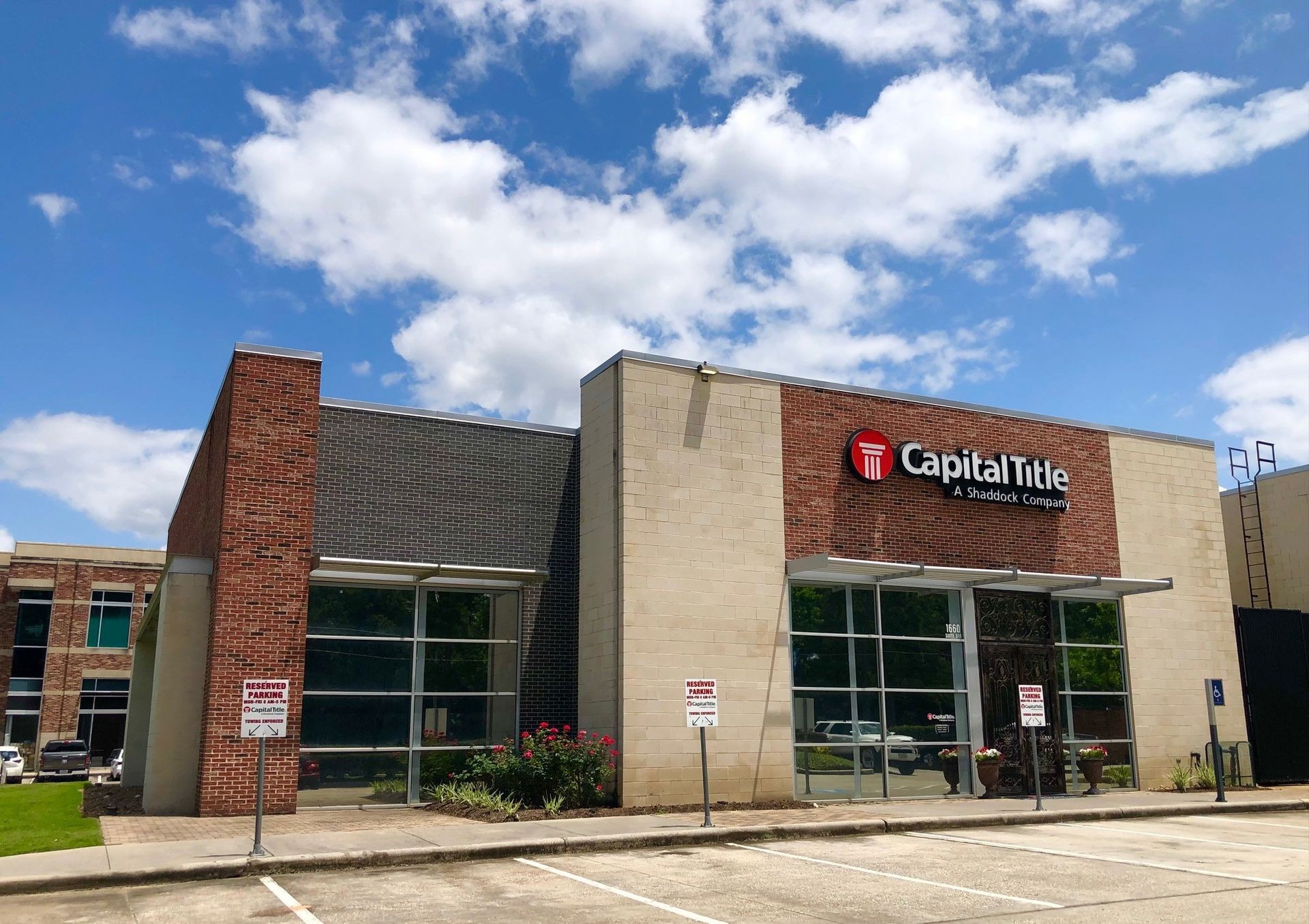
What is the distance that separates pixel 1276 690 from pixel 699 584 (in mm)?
15344

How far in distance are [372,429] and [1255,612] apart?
20424 millimetres

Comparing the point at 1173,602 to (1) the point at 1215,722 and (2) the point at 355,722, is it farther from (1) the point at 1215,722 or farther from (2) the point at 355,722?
(2) the point at 355,722

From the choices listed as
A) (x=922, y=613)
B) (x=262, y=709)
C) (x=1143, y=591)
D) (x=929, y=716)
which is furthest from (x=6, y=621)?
(x=1143, y=591)

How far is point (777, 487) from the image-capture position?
21.0m

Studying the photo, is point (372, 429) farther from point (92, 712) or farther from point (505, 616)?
point (92, 712)

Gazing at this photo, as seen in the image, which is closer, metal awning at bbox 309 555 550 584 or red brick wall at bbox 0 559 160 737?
metal awning at bbox 309 555 550 584

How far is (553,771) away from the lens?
1836cm

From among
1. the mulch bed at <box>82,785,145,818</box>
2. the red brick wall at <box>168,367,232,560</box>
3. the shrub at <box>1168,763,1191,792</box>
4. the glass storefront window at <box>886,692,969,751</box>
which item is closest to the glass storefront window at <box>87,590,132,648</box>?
the red brick wall at <box>168,367,232,560</box>

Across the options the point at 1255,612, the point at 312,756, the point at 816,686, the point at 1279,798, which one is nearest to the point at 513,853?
the point at 312,756

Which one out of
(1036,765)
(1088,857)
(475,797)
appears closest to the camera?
(1088,857)

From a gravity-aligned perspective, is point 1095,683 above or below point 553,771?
above

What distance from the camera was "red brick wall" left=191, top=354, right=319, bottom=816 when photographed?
1758cm

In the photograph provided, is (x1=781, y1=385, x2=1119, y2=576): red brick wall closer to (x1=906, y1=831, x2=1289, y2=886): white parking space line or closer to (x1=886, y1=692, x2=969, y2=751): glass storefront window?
(x1=886, y1=692, x2=969, y2=751): glass storefront window

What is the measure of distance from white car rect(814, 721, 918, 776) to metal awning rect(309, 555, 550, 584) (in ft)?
19.3
